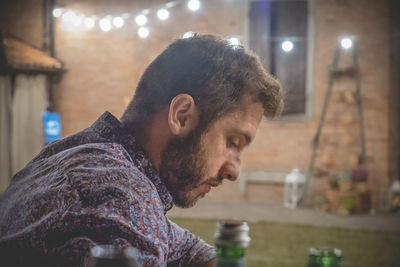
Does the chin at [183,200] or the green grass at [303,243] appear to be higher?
the chin at [183,200]

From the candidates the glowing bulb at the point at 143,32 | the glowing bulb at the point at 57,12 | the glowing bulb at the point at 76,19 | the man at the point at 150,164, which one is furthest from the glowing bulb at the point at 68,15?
the man at the point at 150,164

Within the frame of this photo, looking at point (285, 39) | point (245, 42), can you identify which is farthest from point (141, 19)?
point (285, 39)

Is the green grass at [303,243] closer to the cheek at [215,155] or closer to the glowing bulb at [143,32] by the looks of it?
the cheek at [215,155]

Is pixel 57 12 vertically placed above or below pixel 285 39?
above

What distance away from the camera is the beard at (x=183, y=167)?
4.44 feet

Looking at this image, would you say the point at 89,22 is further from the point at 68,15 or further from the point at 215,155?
the point at 215,155

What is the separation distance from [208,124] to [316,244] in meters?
4.52

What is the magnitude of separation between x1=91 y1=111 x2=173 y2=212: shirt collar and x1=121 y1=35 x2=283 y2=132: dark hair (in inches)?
4.5

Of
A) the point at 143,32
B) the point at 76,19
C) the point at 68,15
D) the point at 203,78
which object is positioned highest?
the point at 68,15

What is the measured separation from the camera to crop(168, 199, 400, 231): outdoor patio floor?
6957 mm

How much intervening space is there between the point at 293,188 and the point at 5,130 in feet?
19.6

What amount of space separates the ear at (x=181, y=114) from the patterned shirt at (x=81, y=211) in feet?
0.65

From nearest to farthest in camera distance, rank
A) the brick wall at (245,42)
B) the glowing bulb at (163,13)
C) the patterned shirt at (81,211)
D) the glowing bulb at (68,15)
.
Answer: the patterned shirt at (81,211) → the brick wall at (245,42) → the glowing bulb at (163,13) → the glowing bulb at (68,15)

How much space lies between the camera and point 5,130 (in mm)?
9594
